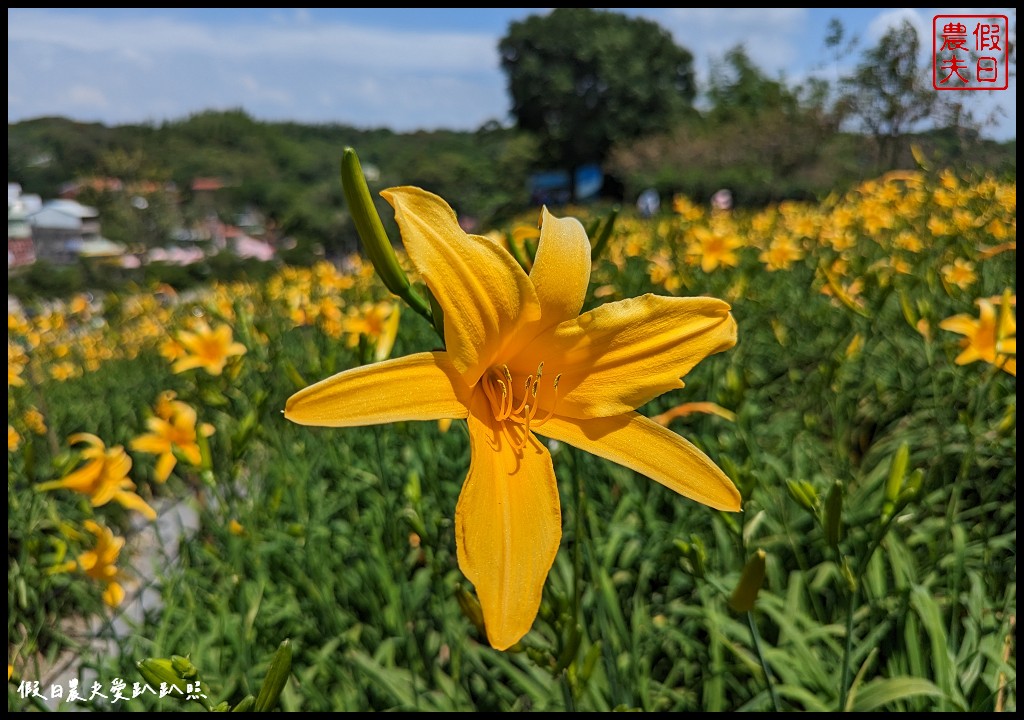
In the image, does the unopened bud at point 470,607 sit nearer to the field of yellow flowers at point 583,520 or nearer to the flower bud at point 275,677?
the field of yellow flowers at point 583,520

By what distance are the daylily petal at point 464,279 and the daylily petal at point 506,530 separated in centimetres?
8

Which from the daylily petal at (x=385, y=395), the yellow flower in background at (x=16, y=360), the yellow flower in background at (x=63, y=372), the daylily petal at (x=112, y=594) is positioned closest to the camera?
the daylily petal at (x=385, y=395)

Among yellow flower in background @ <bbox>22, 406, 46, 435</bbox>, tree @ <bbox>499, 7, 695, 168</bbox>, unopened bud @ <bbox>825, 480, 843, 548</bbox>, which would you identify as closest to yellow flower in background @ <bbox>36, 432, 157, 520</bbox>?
unopened bud @ <bbox>825, 480, 843, 548</bbox>

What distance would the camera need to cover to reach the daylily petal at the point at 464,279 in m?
0.58

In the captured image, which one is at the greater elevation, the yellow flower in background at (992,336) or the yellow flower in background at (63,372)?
the yellow flower in background at (992,336)

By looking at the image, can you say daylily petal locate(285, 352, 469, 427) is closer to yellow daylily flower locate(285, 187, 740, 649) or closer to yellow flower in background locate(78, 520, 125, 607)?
yellow daylily flower locate(285, 187, 740, 649)

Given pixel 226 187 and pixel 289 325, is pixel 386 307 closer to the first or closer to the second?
pixel 289 325

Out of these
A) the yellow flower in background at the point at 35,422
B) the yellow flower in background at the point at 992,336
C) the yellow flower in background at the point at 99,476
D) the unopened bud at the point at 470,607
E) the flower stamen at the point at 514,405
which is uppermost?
the flower stamen at the point at 514,405

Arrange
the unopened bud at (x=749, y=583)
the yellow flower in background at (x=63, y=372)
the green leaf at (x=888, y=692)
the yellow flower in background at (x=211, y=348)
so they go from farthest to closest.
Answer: the yellow flower in background at (x=63, y=372) → the yellow flower in background at (x=211, y=348) → the green leaf at (x=888, y=692) → the unopened bud at (x=749, y=583)

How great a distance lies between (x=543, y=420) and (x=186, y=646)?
4.89 ft

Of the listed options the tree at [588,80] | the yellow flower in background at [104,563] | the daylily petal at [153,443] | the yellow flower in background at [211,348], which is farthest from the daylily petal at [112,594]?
Answer: the tree at [588,80]

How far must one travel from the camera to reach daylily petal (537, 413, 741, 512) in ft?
2.05

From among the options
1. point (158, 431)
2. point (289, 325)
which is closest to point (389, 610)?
point (158, 431)

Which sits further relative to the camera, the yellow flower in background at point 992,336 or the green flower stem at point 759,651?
the yellow flower in background at point 992,336
